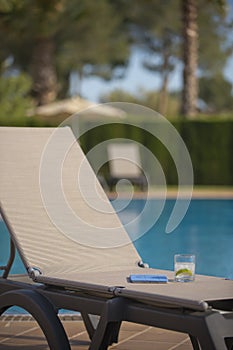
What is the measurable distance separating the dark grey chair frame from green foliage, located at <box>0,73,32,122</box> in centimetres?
2017

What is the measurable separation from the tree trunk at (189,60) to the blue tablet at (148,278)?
19444mm

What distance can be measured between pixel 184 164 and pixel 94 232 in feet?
55.6

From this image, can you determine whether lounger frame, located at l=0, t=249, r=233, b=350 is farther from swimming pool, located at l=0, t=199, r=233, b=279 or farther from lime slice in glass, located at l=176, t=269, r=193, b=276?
swimming pool, located at l=0, t=199, r=233, b=279

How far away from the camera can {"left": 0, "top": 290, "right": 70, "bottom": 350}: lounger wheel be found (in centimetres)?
405

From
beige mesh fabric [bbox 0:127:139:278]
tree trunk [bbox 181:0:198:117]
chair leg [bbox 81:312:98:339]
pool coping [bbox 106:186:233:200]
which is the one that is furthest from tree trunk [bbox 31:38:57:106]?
chair leg [bbox 81:312:98:339]

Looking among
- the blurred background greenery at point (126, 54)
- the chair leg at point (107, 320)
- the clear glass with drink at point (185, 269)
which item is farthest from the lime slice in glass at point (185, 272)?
the blurred background greenery at point (126, 54)

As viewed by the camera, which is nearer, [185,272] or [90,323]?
[185,272]

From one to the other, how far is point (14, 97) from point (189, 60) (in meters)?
5.11

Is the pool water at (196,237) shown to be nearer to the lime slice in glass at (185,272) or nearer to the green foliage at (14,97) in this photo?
the lime slice in glass at (185,272)

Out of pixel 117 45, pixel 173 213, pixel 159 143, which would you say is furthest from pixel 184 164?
pixel 117 45

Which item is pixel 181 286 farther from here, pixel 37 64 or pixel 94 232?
pixel 37 64

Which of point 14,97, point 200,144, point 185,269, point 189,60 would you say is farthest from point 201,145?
point 185,269

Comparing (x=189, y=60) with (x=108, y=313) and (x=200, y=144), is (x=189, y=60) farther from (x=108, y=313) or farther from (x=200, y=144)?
Result: (x=108, y=313)

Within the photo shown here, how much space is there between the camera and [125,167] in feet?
64.5
